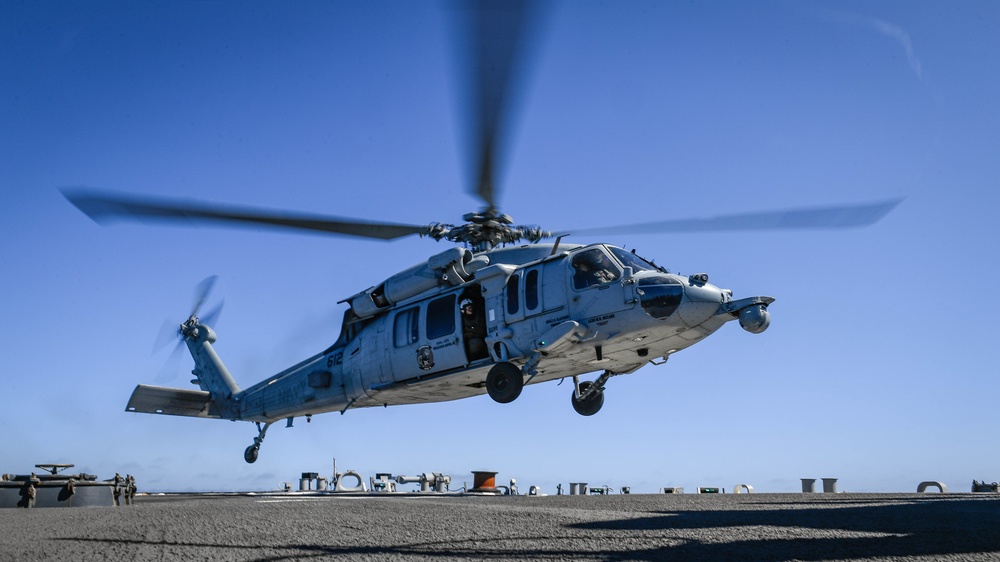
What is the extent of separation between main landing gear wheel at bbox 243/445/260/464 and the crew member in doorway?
9470 millimetres

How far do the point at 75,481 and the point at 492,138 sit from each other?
41.5 feet

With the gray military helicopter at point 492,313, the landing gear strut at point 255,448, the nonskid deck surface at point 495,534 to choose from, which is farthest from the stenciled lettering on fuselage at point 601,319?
the landing gear strut at point 255,448

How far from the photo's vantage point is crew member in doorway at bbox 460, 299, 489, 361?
18.2 metres

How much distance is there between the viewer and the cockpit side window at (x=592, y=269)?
661 inches

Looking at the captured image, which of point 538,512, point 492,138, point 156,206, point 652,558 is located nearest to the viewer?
point 652,558

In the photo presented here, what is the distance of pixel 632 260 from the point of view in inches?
673

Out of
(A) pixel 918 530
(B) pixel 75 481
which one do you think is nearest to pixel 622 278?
(A) pixel 918 530

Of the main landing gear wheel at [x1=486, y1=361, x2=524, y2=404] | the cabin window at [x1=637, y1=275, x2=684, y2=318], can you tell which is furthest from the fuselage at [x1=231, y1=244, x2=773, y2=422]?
the main landing gear wheel at [x1=486, y1=361, x2=524, y2=404]

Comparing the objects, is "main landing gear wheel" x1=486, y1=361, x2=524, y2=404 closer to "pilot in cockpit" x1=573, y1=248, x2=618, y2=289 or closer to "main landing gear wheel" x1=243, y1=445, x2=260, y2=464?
"pilot in cockpit" x1=573, y1=248, x2=618, y2=289

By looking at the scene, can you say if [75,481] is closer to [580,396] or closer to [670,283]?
[580,396]

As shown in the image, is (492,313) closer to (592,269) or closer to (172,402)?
(592,269)

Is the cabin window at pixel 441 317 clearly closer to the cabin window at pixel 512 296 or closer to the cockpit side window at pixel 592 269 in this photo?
the cabin window at pixel 512 296

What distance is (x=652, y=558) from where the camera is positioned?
635cm

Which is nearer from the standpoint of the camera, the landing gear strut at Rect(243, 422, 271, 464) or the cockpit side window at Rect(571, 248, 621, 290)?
the cockpit side window at Rect(571, 248, 621, 290)
